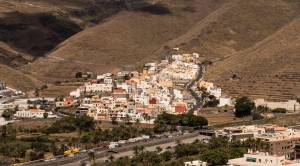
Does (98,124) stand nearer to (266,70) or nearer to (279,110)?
(279,110)

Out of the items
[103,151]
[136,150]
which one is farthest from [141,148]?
[103,151]

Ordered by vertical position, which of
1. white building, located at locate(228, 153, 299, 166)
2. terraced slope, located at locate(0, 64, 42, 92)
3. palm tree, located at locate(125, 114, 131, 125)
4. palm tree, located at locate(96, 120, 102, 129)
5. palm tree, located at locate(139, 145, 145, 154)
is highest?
terraced slope, located at locate(0, 64, 42, 92)

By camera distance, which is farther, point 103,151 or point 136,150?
point 103,151

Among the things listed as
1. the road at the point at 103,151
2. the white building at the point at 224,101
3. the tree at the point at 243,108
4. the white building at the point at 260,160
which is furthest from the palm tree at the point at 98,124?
the white building at the point at 260,160

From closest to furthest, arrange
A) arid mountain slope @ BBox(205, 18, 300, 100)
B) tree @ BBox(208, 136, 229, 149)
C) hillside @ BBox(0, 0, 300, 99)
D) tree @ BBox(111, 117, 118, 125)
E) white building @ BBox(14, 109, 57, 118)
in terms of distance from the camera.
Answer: tree @ BBox(208, 136, 229, 149)
tree @ BBox(111, 117, 118, 125)
white building @ BBox(14, 109, 57, 118)
arid mountain slope @ BBox(205, 18, 300, 100)
hillside @ BBox(0, 0, 300, 99)

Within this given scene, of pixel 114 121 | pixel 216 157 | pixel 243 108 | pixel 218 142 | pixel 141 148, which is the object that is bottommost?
pixel 216 157

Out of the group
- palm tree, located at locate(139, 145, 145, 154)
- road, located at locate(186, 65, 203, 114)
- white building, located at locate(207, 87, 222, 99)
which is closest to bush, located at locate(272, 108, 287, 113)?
road, located at locate(186, 65, 203, 114)

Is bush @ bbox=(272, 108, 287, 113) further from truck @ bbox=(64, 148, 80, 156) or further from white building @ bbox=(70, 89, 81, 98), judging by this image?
truck @ bbox=(64, 148, 80, 156)
